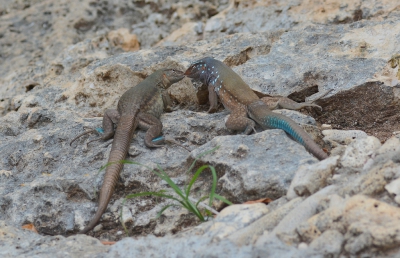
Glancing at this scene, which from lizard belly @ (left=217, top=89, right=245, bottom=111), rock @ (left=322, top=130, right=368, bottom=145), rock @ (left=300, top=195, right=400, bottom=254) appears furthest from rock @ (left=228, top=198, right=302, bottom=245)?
lizard belly @ (left=217, top=89, right=245, bottom=111)

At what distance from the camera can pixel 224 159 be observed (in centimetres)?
352

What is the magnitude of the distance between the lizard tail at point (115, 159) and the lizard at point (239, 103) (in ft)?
2.86

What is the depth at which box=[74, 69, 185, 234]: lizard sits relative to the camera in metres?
3.67

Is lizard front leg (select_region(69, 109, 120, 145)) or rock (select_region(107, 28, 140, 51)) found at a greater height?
rock (select_region(107, 28, 140, 51))

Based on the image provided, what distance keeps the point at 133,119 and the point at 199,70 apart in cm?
99

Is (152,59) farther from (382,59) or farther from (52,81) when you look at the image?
(382,59)

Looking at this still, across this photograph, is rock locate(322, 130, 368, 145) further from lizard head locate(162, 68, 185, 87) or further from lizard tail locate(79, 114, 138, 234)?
lizard head locate(162, 68, 185, 87)

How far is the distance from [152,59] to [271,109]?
70.8 inches

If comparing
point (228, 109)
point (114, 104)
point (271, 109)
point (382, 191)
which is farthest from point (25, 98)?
point (382, 191)

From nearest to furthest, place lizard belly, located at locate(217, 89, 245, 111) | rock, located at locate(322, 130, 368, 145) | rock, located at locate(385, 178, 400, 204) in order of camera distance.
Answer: rock, located at locate(385, 178, 400, 204) < rock, located at locate(322, 130, 368, 145) < lizard belly, located at locate(217, 89, 245, 111)

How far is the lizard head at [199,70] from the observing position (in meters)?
5.04

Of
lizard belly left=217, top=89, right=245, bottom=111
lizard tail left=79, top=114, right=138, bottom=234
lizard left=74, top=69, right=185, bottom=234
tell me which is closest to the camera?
lizard tail left=79, top=114, right=138, bottom=234

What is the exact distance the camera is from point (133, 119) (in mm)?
4535

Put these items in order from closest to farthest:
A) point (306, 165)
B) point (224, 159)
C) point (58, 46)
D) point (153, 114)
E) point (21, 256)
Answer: point (21, 256), point (306, 165), point (224, 159), point (153, 114), point (58, 46)
